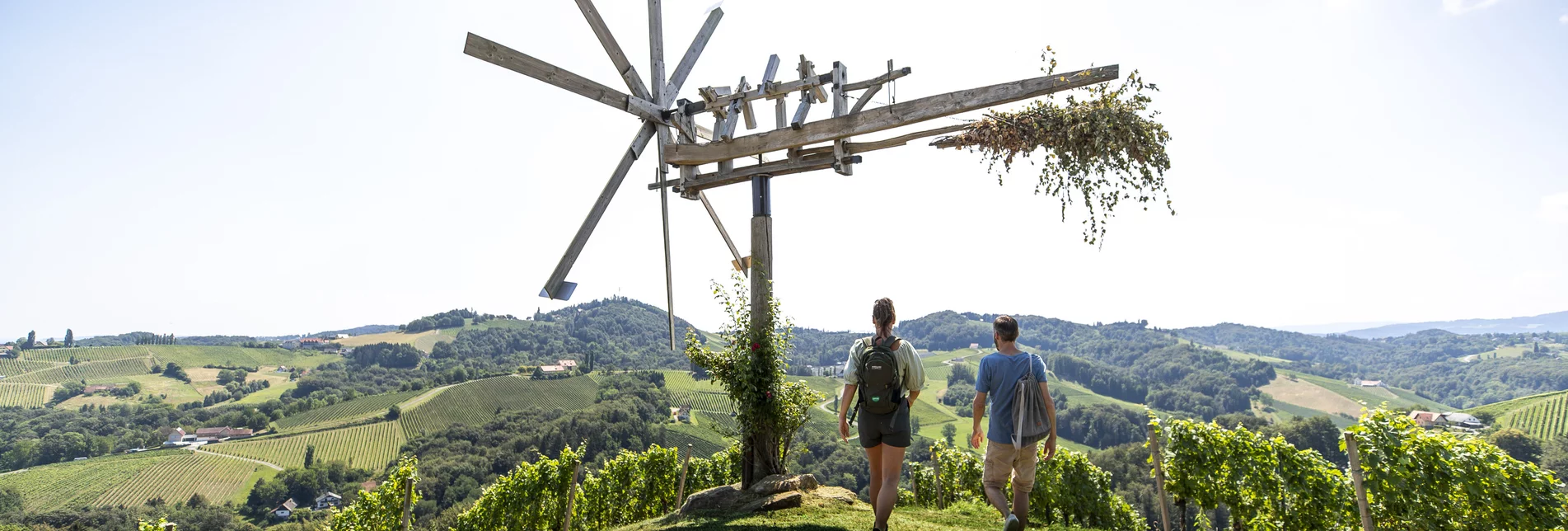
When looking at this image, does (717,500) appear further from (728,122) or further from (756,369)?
(728,122)

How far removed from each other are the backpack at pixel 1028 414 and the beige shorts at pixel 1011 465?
0.11 meters

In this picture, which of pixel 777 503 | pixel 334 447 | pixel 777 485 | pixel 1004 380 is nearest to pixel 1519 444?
pixel 777 485

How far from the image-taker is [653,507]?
1277 centimetres

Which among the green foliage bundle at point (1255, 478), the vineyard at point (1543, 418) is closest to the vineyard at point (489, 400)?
the green foliage bundle at point (1255, 478)

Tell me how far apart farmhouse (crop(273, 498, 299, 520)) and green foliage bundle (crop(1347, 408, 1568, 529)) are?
85394 mm

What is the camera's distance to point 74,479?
269 feet

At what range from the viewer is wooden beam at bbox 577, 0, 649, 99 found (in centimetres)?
807

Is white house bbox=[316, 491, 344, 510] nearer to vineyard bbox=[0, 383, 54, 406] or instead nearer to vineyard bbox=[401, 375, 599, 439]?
vineyard bbox=[401, 375, 599, 439]

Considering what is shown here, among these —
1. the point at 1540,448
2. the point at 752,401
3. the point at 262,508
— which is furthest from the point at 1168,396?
the point at 752,401

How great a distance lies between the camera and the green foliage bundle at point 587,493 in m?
11.3

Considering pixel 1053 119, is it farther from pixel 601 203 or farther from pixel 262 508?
pixel 262 508

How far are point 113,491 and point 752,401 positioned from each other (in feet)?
333

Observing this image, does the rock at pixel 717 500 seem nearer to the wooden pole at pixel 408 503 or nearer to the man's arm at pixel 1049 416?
the wooden pole at pixel 408 503

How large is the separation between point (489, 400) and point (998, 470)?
110 metres
